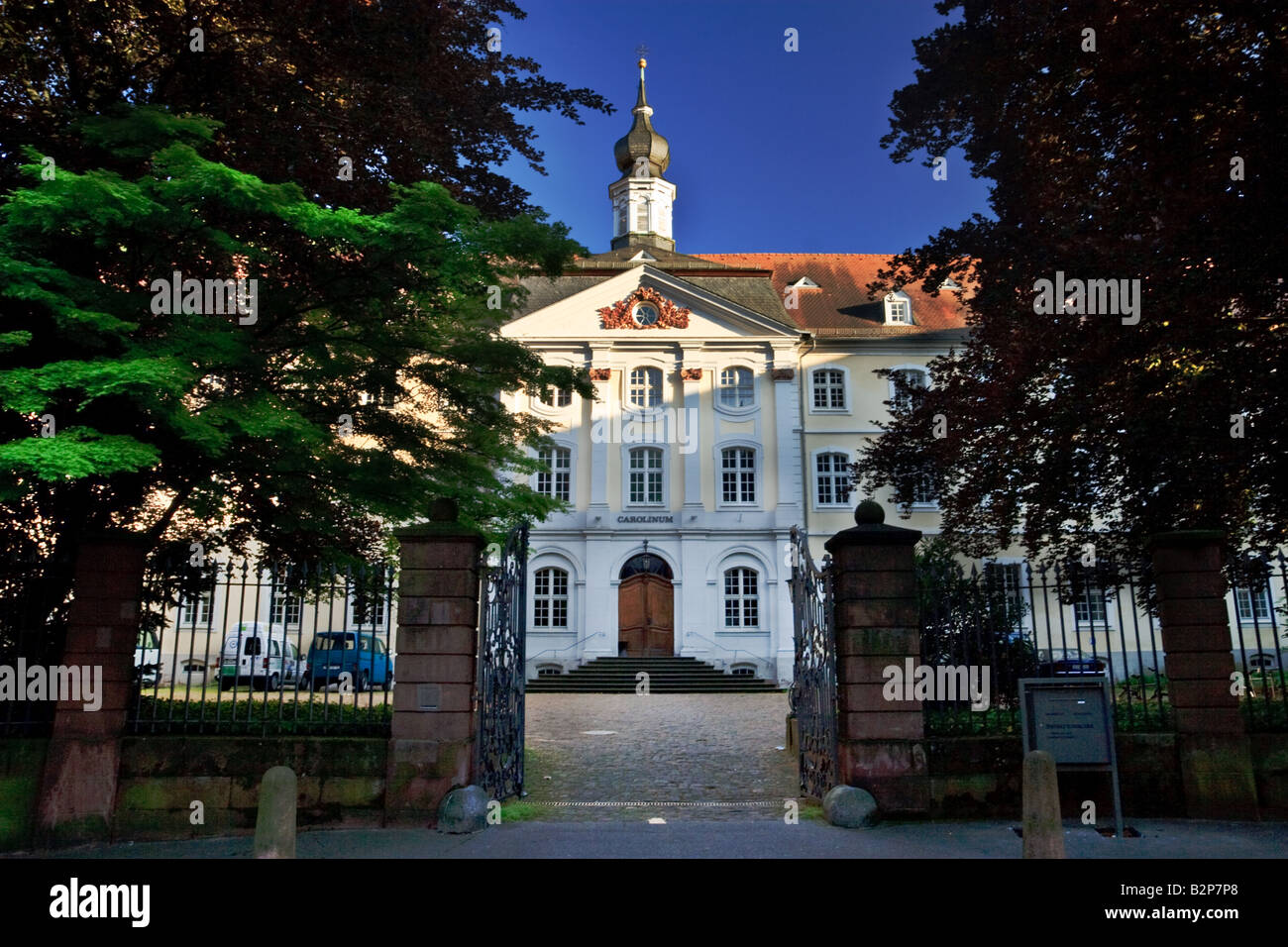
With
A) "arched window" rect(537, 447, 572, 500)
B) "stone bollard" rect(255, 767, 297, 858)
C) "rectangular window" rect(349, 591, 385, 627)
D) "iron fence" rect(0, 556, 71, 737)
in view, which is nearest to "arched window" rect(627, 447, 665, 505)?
"arched window" rect(537, 447, 572, 500)

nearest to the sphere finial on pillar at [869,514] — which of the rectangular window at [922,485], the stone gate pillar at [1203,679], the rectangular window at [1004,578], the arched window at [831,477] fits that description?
the rectangular window at [1004,578]

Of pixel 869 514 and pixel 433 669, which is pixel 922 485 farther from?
pixel 433 669

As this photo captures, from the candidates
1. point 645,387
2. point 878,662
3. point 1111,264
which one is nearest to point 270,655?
point 878,662

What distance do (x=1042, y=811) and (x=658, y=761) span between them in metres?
7.23

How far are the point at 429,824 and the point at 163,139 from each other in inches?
245

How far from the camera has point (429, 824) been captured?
8062mm

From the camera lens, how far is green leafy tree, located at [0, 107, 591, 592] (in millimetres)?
7355

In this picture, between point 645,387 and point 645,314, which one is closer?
point 645,387

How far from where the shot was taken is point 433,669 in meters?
8.38

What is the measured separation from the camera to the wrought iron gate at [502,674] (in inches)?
354

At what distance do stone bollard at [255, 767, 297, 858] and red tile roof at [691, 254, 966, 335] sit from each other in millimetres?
29924

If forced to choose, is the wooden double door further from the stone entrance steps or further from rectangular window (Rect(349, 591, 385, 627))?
rectangular window (Rect(349, 591, 385, 627))
